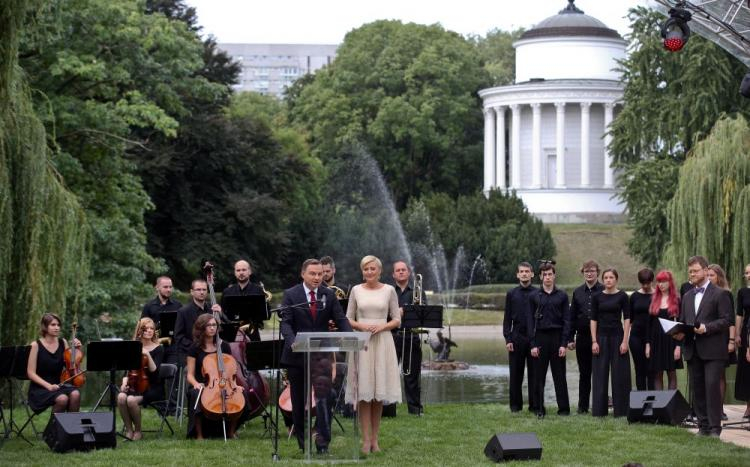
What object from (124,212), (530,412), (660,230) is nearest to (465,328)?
(660,230)

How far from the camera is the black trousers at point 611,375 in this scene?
785 inches

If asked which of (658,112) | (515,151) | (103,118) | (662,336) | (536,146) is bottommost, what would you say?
(662,336)

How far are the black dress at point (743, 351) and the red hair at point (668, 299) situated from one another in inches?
35.8

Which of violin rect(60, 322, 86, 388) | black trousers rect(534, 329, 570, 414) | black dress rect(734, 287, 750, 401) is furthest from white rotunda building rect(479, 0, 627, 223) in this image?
violin rect(60, 322, 86, 388)

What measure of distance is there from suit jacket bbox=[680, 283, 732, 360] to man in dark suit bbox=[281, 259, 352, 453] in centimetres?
396

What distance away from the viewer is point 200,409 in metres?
17.3

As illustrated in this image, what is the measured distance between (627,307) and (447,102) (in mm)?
66161

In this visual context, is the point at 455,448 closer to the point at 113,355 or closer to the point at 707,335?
the point at 707,335

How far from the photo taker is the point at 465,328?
5262 cm

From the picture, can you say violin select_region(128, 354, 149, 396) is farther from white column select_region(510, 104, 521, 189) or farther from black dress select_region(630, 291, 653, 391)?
white column select_region(510, 104, 521, 189)

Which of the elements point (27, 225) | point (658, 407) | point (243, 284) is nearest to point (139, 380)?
point (243, 284)

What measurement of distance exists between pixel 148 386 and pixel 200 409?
Answer: 1.24 meters

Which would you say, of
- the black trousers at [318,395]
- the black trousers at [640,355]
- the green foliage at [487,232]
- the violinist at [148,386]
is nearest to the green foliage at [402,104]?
the green foliage at [487,232]

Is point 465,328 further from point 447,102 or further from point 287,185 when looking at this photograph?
point 447,102
